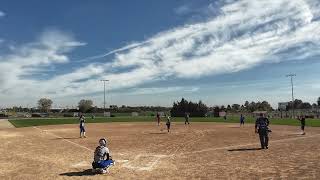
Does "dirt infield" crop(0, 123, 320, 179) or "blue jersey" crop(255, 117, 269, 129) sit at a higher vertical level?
"blue jersey" crop(255, 117, 269, 129)

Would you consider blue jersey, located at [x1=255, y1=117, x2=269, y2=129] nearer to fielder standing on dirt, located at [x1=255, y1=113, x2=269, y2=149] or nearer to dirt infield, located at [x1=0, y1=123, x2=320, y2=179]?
fielder standing on dirt, located at [x1=255, y1=113, x2=269, y2=149]

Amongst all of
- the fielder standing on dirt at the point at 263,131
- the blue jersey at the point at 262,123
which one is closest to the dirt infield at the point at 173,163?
the fielder standing on dirt at the point at 263,131

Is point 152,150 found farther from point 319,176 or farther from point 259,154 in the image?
point 319,176

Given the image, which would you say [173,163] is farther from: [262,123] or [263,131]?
[262,123]

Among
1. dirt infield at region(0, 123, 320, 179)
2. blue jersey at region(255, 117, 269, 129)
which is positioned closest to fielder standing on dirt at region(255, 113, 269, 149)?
blue jersey at region(255, 117, 269, 129)

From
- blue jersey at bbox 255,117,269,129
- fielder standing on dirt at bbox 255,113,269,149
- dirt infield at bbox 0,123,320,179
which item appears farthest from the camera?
blue jersey at bbox 255,117,269,129

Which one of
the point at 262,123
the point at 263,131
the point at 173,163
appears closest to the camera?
the point at 173,163

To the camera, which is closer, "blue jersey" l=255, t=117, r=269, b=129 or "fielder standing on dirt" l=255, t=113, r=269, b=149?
"fielder standing on dirt" l=255, t=113, r=269, b=149

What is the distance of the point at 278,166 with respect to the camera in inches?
635

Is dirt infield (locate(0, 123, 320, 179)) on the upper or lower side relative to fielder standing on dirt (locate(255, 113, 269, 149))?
lower

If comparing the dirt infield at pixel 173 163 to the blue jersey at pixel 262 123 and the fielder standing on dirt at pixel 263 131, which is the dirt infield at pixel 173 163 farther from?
the blue jersey at pixel 262 123

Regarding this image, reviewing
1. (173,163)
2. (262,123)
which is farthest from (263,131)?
(173,163)

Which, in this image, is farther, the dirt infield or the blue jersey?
the blue jersey

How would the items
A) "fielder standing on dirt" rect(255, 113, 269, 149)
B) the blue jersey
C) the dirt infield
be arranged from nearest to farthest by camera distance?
the dirt infield < "fielder standing on dirt" rect(255, 113, 269, 149) < the blue jersey
